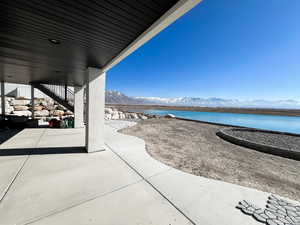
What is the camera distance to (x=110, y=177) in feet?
9.18

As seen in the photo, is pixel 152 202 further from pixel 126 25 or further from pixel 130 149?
pixel 126 25

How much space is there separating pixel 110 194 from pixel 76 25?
3166 millimetres

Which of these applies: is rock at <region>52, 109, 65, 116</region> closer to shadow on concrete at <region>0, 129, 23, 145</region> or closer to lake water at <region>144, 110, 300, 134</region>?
shadow on concrete at <region>0, 129, 23, 145</region>

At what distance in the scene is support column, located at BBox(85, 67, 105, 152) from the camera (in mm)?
4137

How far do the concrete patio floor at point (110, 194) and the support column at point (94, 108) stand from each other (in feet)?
2.31

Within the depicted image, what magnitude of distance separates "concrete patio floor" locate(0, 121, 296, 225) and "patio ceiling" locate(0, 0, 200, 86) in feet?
10.1

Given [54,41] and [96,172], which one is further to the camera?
[96,172]

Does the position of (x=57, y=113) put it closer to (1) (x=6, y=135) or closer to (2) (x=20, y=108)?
(2) (x=20, y=108)

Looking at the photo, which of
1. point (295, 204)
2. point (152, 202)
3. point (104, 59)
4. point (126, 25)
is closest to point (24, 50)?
point (104, 59)

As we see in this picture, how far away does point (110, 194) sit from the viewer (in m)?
2.25

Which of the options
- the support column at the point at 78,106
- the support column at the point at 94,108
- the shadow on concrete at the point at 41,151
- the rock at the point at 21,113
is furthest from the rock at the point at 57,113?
the support column at the point at 94,108

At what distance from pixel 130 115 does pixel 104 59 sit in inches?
462

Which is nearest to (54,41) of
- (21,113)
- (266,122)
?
(21,113)

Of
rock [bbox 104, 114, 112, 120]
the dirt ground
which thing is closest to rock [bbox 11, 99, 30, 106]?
rock [bbox 104, 114, 112, 120]
